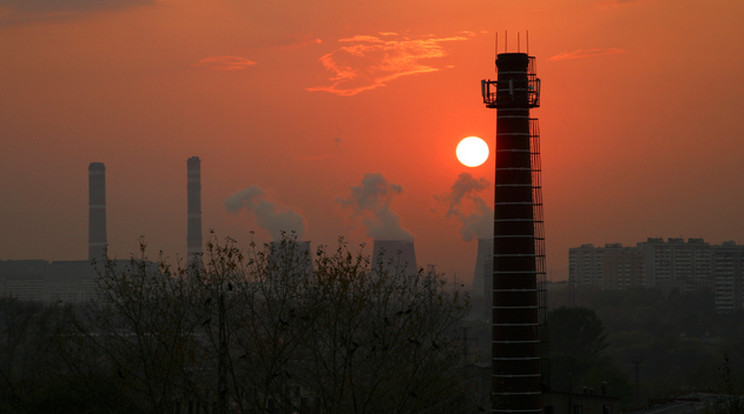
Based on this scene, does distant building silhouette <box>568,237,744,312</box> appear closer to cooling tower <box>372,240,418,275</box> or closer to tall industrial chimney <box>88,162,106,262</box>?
cooling tower <box>372,240,418,275</box>

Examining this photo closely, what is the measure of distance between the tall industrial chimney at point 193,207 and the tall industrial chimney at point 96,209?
19.4 meters

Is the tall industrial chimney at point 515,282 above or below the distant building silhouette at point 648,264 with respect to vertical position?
above

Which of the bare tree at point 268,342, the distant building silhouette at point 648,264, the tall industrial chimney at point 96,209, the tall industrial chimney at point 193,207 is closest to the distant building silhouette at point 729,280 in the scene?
the distant building silhouette at point 648,264

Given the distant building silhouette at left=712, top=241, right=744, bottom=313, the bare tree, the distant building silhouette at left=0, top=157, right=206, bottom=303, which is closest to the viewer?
the bare tree

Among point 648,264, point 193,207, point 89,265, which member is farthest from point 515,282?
point 89,265

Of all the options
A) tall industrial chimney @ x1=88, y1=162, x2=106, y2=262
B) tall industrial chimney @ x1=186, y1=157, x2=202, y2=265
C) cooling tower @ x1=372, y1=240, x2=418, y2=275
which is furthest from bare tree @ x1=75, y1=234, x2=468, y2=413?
tall industrial chimney @ x1=88, y1=162, x2=106, y2=262

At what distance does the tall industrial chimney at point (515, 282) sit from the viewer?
34.1m

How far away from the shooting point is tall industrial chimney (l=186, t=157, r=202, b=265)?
16450 centimetres

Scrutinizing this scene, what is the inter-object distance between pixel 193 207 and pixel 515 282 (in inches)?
5312

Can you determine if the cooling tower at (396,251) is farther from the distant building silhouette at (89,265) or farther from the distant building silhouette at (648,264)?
the distant building silhouette at (89,265)

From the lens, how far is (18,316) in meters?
52.1

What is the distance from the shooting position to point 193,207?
542 ft

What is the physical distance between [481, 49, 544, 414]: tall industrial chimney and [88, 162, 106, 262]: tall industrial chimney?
148 meters

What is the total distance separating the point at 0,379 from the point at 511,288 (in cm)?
1713
